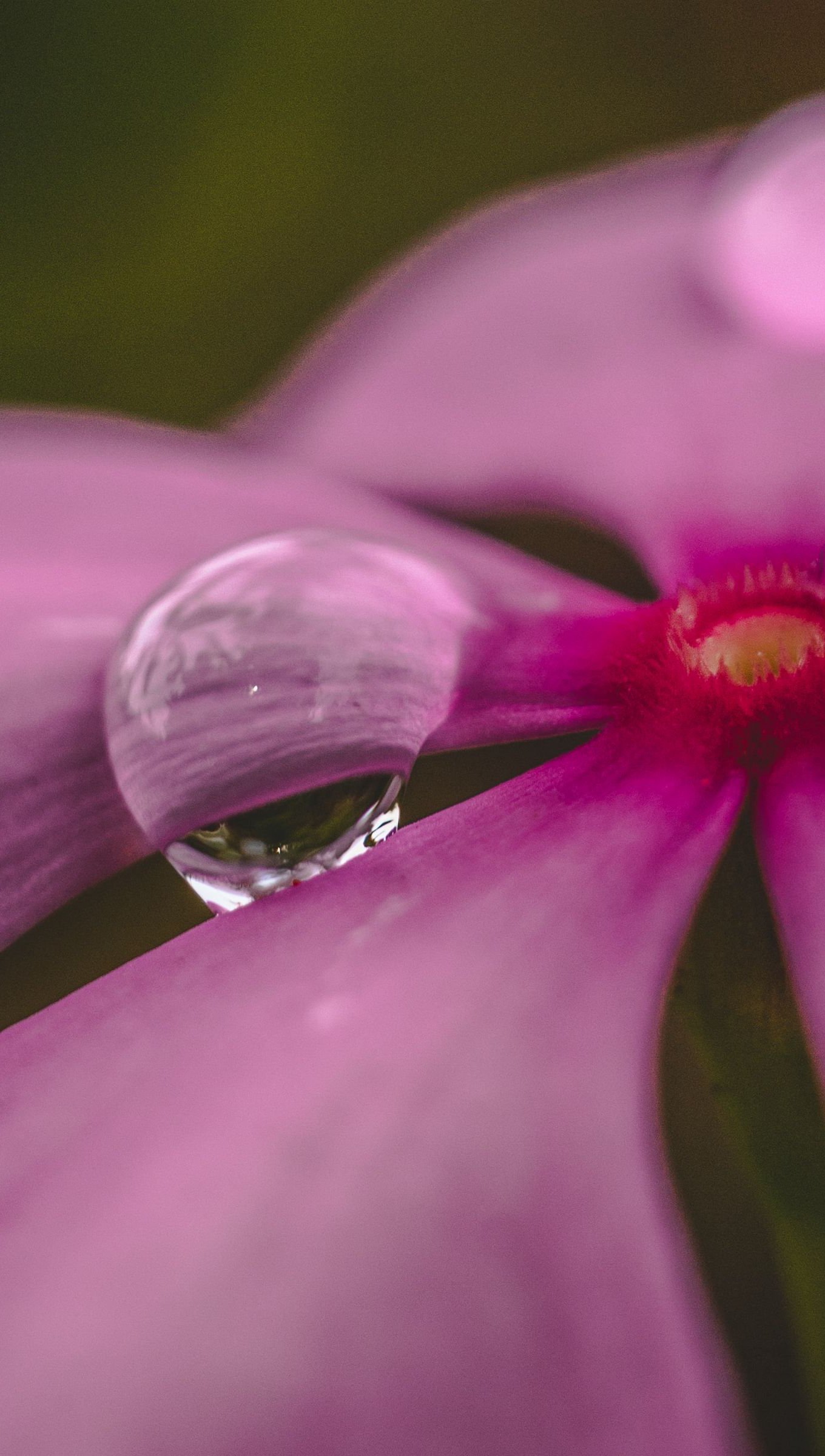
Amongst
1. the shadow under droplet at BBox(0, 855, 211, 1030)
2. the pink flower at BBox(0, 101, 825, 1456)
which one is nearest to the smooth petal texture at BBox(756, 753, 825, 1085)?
the pink flower at BBox(0, 101, 825, 1456)

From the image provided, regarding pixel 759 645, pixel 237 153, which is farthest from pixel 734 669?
pixel 237 153

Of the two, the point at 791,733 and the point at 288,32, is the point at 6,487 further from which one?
the point at 288,32

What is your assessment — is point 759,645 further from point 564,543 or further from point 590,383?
point 564,543

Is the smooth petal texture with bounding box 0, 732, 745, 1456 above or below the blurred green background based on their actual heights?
below

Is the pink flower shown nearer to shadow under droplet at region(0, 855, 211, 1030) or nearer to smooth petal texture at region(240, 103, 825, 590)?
smooth petal texture at region(240, 103, 825, 590)

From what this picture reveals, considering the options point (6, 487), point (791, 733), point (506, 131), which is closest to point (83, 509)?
point (6, 487)
